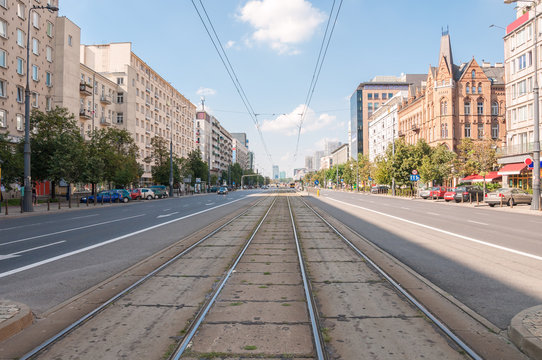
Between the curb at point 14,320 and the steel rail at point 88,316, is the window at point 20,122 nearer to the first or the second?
the steel rail at point 88,316

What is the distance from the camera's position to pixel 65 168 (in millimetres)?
30750

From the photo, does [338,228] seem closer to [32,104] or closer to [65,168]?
[65,168]

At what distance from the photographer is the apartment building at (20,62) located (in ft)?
111

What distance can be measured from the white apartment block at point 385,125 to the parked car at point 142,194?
2003 inches

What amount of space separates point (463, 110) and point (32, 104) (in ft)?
195

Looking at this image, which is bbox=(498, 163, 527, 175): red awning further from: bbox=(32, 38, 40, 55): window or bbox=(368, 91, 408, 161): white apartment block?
bbox=(32, 38, 40, 55): window

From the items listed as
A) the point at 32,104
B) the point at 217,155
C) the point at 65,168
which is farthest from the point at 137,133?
the point at 217,155

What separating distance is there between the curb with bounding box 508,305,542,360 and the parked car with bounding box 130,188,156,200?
44.8 meters

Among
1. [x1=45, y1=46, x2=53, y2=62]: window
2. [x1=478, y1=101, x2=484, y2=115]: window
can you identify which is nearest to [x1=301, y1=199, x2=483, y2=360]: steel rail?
[x1=45, y1=46, x2=53, y2=62]: window

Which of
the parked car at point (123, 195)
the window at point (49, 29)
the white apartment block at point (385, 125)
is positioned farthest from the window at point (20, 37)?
the white apartment block at point (385, 125)

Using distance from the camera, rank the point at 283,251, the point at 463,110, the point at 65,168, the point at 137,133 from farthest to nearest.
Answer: the point at 137,133, the point at 463,110, the point at 65,168, the point at 283,251

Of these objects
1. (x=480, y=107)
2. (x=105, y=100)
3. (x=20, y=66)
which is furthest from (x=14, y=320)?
(x=480, y=107)

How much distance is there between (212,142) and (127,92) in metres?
69.3

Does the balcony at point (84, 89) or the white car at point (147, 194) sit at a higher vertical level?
the balcony at point (84, 89)
